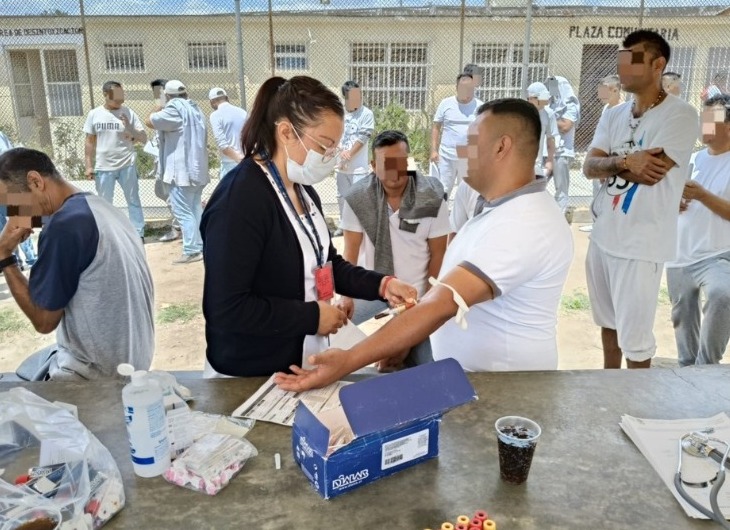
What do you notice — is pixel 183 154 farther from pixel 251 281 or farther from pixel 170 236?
pixel 251 281

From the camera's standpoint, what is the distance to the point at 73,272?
6.36 ft

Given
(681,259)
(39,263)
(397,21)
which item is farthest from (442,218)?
(397,21)

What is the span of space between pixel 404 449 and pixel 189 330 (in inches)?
136

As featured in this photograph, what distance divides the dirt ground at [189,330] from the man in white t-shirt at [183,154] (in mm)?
582

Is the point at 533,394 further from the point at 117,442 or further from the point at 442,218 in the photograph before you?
the point at 442,218

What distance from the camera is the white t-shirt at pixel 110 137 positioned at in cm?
634

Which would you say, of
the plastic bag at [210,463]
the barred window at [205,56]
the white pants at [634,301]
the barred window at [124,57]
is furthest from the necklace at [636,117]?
the barred window at [124,57]

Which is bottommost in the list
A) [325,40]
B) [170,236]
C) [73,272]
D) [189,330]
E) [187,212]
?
[189,330]

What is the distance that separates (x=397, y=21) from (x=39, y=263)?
983cm

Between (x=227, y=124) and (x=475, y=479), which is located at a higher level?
(x=227, y=124)

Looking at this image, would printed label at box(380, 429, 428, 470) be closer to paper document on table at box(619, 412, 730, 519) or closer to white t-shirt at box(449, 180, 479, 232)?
paper document on table at box(619, 412, 730, 519)

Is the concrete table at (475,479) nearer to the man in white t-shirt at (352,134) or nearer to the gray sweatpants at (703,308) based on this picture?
the gray sweatpants at (703,308)

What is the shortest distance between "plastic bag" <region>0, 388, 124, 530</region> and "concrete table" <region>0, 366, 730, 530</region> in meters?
0.06

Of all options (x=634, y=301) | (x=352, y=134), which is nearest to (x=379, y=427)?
(x=634, y=301)
